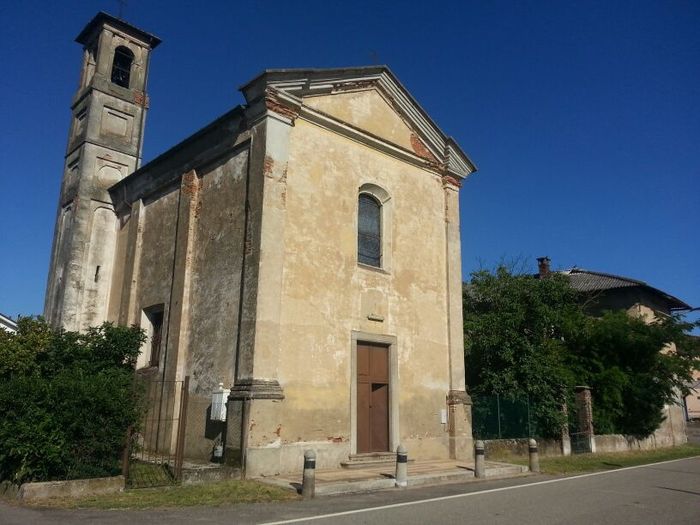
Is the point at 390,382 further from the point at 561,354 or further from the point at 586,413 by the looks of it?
the point at 586,413

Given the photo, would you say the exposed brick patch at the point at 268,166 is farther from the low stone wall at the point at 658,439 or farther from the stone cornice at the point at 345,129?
the low stone wall at the point at 658,439

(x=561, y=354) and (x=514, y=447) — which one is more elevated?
(x=561, y=354)

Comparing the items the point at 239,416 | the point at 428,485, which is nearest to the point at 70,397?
the point at 239,416

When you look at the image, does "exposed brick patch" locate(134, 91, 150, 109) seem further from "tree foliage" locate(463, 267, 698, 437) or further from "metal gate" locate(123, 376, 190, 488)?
"tree foliage" locate(463, 267, 698, 437)

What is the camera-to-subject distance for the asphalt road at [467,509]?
7672 millimetres

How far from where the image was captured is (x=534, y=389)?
19141 mm

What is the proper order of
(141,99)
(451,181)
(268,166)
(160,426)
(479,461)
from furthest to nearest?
(141,99) < (451,181) < (160,426) < (268,166) < (479,461)

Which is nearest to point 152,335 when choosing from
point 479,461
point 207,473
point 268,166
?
point 268,166

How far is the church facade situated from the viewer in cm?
1251

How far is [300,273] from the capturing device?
13.2 m

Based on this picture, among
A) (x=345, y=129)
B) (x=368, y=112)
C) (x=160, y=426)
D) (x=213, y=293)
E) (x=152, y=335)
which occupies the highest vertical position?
(x=368, y=112)

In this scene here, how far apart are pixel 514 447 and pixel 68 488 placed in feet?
42.4

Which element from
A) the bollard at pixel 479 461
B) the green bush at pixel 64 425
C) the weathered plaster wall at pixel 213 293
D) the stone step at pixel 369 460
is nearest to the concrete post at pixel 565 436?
the bollard at pixel 479 461

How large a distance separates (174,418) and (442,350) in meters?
7.41
